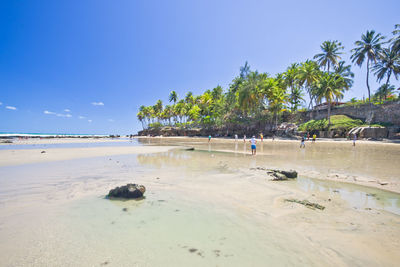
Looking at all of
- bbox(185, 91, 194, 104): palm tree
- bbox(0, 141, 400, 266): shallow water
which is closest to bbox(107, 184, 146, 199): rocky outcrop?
bbox(0, 141, 400, 266): shallow water

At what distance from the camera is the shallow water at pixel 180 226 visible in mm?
2549

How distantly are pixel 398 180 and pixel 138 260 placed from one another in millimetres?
9045

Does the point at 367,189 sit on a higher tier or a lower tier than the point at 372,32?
lower

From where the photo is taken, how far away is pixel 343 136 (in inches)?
1243

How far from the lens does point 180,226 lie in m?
3.45

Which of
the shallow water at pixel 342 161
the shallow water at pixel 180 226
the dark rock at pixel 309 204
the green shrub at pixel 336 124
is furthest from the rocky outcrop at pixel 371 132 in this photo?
the dark rock at pixel 309 204

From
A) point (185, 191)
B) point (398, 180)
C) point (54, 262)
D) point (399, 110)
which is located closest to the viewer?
point (54, 262)

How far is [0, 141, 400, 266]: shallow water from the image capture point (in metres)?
2.55

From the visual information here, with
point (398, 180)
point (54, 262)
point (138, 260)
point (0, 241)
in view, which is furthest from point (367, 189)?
point (0, 241)

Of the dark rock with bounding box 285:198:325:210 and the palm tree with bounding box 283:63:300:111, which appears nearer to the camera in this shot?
the dark rock with bounding box 285:198:325:210

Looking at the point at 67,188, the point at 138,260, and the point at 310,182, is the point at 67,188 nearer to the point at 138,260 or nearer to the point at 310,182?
the point at 138,260

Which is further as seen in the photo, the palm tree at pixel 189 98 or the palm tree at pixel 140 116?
the palm tree at pixel 140 116

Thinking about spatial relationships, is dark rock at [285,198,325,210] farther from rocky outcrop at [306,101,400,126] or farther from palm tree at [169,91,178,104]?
palm tree at [169,91,178,104]

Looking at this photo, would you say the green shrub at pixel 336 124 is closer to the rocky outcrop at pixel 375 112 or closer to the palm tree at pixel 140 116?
the rocky outcrop at pixel 375 112
